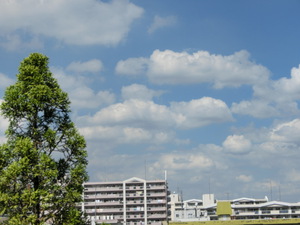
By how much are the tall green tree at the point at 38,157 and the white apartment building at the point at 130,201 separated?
14285 cm

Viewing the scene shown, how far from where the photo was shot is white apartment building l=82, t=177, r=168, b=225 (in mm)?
171625

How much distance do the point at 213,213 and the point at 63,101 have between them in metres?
155

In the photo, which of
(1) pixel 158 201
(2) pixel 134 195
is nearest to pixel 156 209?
(1) pixel 158 201

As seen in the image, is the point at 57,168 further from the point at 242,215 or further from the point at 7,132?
the point at 242,215

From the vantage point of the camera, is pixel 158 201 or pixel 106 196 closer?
pixel 158 201

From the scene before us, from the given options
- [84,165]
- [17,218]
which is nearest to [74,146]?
[84,165]

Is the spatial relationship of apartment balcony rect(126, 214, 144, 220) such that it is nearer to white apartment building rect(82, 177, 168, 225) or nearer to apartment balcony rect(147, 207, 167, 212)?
white apartment building rect(82, 177, 168, 225)

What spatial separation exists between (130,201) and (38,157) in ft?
484

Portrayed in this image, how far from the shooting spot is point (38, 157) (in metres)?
29.4

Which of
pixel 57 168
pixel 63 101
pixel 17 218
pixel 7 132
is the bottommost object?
pixel 17 218

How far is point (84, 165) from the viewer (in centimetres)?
3092

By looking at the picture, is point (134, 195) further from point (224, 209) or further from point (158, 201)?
point (224, 209)

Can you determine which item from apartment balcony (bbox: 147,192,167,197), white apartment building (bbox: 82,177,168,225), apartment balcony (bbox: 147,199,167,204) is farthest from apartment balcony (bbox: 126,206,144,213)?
apartment balcony (bbox: 147,192,167,197)

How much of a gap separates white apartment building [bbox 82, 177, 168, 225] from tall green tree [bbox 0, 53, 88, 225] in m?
143
